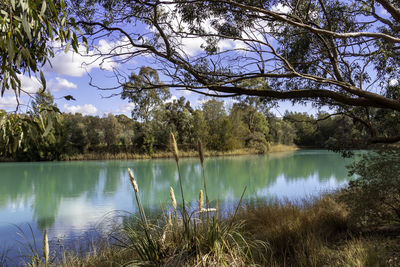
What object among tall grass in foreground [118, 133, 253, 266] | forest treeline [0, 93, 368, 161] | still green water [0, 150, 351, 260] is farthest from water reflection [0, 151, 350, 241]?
forest treeline [0, 93, 368, 161]

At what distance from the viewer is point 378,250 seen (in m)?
2.50

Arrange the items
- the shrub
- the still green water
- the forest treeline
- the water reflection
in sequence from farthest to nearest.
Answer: the forest treeline → the water reflection → the still green water → the shrub

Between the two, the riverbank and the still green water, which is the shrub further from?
the still green water

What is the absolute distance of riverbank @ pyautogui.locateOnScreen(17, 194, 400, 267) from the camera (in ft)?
6.13

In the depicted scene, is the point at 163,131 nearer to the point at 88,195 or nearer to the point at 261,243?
the point at 88,195

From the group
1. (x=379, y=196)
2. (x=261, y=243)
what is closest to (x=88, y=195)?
(x=261, y=243)

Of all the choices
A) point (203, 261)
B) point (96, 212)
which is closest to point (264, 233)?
point (203, 261)

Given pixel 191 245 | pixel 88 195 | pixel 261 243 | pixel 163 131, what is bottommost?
pixel 88 195

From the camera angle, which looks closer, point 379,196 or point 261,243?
point 261,243

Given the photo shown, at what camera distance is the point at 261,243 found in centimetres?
241

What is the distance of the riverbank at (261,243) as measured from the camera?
187 centimetres

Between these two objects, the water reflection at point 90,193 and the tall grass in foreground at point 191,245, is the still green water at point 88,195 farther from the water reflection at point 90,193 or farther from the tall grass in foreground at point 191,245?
the tall grass in foreground at point 191,245

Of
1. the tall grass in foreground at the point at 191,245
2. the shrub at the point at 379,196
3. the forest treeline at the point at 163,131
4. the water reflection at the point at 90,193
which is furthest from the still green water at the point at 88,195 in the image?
the forest treeline at the point at 163,131

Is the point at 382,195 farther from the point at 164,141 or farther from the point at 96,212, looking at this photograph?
the point at 164,141
